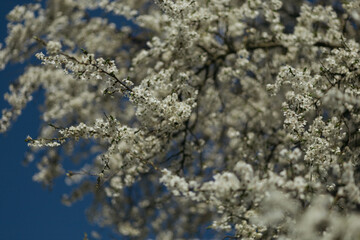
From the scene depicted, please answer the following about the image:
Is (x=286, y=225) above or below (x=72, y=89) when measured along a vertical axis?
above

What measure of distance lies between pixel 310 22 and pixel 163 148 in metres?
3.39

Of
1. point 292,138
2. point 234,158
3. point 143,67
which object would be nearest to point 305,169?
point 292,138

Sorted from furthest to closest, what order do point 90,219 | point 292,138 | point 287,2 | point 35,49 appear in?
point 90,219 < point 287,2 < point 35,49 < point 292,138

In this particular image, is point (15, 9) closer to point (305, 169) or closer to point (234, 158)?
point (234, 158)

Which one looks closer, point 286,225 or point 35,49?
point 286,225

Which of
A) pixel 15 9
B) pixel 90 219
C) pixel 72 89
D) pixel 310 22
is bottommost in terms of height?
pixel 90 219

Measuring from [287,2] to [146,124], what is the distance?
498 centimetres

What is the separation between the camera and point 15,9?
24.3 feet

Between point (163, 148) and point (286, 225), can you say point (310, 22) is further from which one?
point (286, 225)

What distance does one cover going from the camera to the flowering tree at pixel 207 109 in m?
3.36

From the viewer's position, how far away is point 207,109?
7.91 metres

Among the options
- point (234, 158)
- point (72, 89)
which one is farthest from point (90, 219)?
point (234, 158)

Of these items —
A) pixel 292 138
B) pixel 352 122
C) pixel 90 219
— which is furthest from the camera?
pixel 90 219

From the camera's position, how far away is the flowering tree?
132 inches
